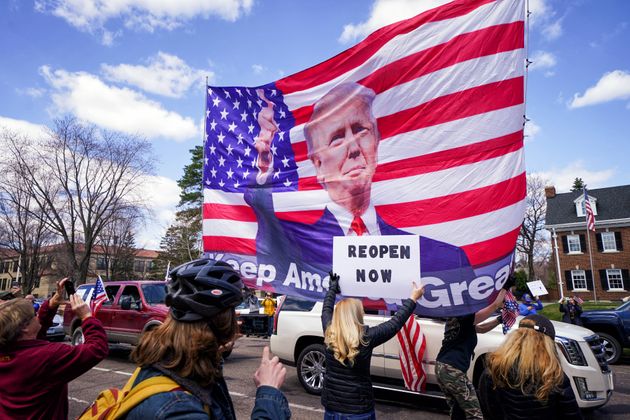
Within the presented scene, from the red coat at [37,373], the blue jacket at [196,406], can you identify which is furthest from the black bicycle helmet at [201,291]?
the red coat at [37,373]

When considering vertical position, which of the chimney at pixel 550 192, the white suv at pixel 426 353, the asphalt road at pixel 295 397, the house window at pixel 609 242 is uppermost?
the chimney at pixel 550 192

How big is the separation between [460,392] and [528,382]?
160 cm

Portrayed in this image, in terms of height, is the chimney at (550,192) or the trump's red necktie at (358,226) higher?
→ the chimney at (550,192)

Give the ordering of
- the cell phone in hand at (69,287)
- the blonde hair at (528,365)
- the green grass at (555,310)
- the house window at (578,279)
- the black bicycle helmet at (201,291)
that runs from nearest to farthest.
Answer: the black bicycle helmet at (201,291)
the blonde hair at (528,365)
the cell phone in hand at (69,287)
the green grass at (555,310)
the house window at (578,279)

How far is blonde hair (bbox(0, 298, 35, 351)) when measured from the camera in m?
2.63

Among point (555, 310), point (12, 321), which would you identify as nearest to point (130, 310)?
point (12, 321)

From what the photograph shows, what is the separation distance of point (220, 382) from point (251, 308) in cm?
1908

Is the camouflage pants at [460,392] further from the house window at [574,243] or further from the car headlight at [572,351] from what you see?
the house window at [574,243]

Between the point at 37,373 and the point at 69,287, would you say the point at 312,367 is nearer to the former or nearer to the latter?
the point at 69,287

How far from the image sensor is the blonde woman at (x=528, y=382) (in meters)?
2.67

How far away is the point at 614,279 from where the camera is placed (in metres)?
37.8

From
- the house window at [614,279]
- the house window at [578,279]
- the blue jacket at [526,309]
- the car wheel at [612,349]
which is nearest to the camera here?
the car wheel at [612,349]

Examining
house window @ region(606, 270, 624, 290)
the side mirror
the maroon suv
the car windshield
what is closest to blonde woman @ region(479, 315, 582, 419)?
the maroon suv

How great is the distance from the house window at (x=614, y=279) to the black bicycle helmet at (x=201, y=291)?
44.8 metres
